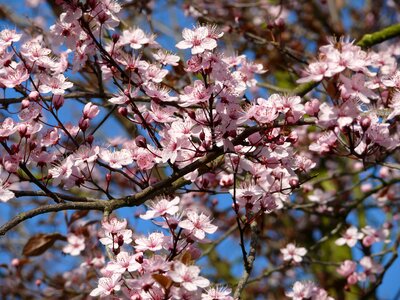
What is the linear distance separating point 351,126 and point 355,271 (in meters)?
1.84

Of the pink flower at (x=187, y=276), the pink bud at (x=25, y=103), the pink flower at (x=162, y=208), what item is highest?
the pink bud at (x=25, y=103)

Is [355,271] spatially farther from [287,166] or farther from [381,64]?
[287,166]

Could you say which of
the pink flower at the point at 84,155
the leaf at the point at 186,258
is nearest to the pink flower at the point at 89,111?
the pink flower at the point at 84,155

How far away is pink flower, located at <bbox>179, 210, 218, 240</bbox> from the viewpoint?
2146 mm

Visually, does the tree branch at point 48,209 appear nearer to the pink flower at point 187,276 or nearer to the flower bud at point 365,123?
the pink flower at point 187,276

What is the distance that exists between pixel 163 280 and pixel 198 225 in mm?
400

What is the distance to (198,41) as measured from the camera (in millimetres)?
2242

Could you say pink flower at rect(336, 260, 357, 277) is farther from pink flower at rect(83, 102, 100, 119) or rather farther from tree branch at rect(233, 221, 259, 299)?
pink flower at rect(83, 102, 100, 119)

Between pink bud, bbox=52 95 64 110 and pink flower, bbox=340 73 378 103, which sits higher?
pink bud, bbox=52 95 64 110

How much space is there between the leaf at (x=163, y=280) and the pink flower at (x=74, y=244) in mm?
1778

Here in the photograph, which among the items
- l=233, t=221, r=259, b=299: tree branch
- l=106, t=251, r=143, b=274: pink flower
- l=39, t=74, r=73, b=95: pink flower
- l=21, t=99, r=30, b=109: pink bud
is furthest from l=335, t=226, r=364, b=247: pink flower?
l=21, t=99, r=30, b=109: pink bud

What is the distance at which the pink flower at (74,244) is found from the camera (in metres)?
3.50

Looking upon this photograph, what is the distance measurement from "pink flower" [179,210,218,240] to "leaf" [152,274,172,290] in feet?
1.14

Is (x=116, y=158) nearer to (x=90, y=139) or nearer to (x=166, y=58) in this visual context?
(x=90, y=139)
